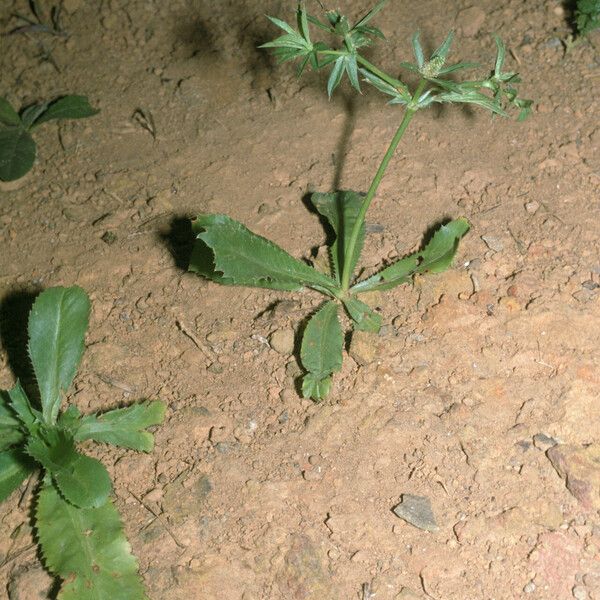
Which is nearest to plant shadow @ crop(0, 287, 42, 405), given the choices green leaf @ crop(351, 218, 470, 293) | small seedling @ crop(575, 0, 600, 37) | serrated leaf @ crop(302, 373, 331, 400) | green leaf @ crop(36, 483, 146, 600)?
green leaf @ crop(36, 483, 146, 600)

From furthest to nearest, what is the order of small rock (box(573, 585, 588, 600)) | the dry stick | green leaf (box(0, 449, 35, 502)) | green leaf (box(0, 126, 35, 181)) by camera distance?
green leaf (box(0, 126, 35, 181))
green leaf (box(0, 449, 35, 502))
the dry stick
small rock (box(573, 585, 588, 600))

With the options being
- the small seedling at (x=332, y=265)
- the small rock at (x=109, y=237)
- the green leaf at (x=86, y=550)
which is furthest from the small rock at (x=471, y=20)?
the green leaf at (x=86, y=550)

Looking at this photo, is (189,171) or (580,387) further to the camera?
(189,171)

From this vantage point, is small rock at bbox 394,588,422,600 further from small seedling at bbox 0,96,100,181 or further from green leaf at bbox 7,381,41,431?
small seedling at bbox 0,96,100,181

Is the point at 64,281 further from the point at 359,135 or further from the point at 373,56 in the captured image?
the point at 373,56

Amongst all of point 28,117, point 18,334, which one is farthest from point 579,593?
point 28,117

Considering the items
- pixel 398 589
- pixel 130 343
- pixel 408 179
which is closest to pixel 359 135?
pixel 408 179
